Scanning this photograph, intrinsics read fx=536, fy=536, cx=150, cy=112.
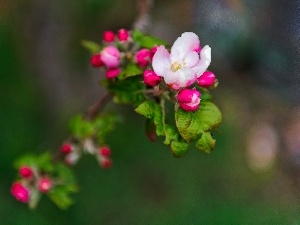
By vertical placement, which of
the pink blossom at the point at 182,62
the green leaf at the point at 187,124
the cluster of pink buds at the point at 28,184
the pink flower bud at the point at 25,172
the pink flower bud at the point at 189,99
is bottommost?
the cluster of pink buds at the point at 28,184

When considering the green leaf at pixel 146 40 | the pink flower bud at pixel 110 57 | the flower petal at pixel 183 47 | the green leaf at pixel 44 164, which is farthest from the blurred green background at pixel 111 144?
the flower petal at pixel 183 47

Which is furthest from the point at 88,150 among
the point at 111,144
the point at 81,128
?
the point at 111,144

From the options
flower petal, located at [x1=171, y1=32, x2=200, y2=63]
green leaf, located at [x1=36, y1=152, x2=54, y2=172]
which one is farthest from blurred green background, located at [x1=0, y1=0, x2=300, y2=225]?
flower petal, located at [x1=171, y1=32, x2=200, y2=63]

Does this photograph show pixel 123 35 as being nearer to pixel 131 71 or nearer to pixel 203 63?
pixel 131 71

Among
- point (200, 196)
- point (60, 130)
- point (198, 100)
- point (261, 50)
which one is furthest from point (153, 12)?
point (198, 100)

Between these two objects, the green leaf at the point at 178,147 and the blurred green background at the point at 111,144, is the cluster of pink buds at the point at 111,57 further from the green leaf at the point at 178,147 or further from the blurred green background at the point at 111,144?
the blurred green background at the point at 111,144

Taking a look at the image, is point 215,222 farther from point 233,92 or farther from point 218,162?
point 233,92
